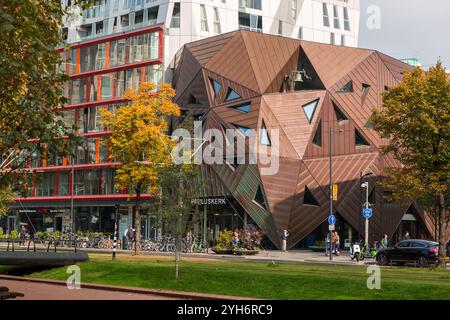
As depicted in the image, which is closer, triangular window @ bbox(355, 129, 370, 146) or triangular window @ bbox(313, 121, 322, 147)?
triangular window @ bbox(313, 121, 322, 147)

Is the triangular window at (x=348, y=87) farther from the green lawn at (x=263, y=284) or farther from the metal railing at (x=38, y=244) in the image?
the green lawn at (x=263, y=284)

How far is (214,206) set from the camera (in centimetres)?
6222

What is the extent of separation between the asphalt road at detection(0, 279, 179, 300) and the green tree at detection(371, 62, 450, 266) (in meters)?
19.0

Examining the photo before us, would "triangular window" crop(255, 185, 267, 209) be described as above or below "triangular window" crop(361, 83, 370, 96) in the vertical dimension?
below

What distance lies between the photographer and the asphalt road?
729 inches

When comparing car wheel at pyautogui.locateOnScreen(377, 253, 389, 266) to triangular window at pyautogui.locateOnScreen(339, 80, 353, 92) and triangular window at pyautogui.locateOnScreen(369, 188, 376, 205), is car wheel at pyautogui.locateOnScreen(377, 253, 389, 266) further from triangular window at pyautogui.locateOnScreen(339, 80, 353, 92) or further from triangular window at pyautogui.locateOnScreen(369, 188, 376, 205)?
triangular window at pyautogui.locateOnScreen(339, 80, 353, 92)

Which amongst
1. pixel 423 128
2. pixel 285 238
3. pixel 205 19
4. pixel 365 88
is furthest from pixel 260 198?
pixel 205 19

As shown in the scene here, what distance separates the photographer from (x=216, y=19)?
75875 mm

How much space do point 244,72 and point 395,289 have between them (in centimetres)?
4257

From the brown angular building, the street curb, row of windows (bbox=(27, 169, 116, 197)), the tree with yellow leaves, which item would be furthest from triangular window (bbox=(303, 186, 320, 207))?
the street curb

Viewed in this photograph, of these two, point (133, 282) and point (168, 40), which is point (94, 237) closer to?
point (168, 40)

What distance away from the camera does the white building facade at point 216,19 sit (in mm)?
74000

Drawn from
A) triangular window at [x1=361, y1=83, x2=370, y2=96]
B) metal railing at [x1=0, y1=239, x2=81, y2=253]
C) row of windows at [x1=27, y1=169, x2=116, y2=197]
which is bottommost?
metal railing at [x1=0, y1=239, x2=81, y2=253]
